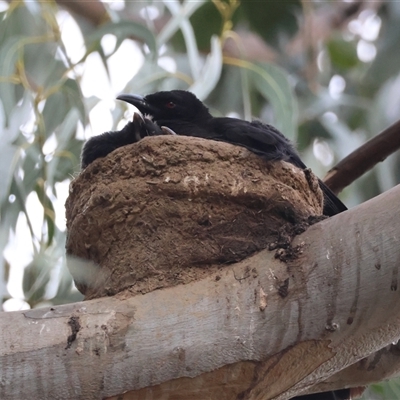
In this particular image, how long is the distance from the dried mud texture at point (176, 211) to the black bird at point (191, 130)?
13 centimetres

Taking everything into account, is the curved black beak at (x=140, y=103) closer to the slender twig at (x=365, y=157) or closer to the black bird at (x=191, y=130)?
the black bird at (x=191, y=130)

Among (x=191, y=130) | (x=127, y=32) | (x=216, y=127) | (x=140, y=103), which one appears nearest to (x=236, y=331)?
(x=216, y=127)

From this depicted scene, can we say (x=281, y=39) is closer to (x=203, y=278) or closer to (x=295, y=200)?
(x=295, y=200)

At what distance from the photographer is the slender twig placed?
3377 mm

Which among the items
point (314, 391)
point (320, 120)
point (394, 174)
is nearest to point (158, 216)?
point (314, 391)

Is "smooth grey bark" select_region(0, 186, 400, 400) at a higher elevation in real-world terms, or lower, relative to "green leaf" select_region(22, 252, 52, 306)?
lower

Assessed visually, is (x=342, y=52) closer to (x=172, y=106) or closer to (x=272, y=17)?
(x=272, y=17)

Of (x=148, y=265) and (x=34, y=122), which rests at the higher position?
(x=34, y=122)

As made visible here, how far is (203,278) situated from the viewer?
267cm

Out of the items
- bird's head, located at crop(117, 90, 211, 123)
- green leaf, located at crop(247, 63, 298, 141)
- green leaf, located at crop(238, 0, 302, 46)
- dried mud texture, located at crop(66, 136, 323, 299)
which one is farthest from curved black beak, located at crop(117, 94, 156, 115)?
green leaf, located at crop(238, 0, 302, 46)

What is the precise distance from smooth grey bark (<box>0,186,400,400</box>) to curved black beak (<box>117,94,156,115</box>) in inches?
79.4

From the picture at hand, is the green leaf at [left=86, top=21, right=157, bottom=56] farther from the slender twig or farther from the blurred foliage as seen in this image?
the slender twig

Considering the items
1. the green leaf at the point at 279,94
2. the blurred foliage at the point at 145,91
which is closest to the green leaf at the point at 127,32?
the blurred foliage at the point at 145,91

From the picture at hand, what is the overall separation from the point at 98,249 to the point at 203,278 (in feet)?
2.16
